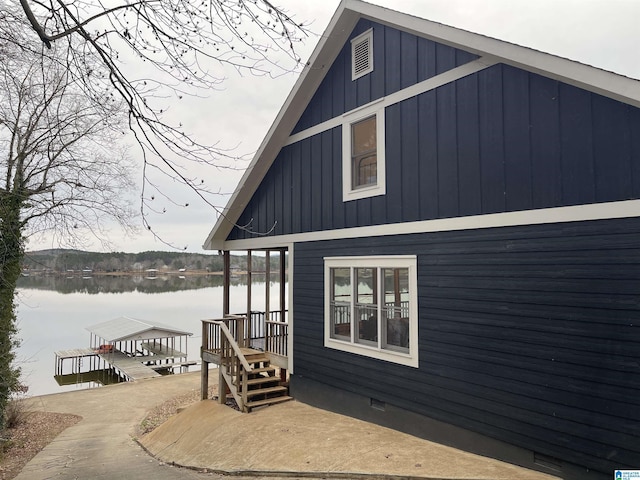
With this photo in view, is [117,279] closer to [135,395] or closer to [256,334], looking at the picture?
[135,395]

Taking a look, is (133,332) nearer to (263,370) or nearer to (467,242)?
(263,370)

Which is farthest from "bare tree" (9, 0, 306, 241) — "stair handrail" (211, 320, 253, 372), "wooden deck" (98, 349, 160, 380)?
"wooden deck" (98, 349, 160, 380)

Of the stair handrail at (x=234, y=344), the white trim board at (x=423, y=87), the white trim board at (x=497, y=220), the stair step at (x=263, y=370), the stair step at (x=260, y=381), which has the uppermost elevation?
the white trim board at (x=423, y=87)

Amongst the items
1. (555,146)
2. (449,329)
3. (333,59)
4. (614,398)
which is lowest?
(614,398)

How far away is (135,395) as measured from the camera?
18.2 meters

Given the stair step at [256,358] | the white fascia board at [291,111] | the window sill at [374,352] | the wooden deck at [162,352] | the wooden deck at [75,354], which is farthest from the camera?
the wooden deck at [162,352]

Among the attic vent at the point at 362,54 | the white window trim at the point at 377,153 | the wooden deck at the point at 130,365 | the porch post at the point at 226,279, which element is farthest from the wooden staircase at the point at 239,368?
the wooden deck at the point at 130,365

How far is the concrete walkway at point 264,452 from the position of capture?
18.5 feet

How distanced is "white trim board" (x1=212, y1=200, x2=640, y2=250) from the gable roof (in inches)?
44.5

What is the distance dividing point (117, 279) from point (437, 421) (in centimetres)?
13235

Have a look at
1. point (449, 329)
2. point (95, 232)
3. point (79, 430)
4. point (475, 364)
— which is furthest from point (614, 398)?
point (79, 430)

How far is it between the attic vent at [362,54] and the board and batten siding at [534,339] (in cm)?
333

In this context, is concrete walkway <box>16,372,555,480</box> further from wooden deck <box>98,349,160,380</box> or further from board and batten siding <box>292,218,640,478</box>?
wooden deck <box>98,349,160,380</box>

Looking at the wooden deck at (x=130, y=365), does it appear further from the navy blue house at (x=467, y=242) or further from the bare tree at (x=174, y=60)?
the bare tree at (x=174, y=60)
